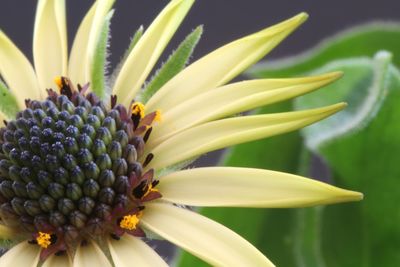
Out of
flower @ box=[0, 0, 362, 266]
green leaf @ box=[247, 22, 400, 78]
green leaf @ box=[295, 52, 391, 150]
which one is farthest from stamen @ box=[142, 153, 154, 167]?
green leaf @ box=[247, 22, 400, 78]

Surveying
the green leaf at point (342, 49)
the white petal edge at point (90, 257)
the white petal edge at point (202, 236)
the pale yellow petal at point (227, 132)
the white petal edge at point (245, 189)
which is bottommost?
the white petal edge at point (90, 257)

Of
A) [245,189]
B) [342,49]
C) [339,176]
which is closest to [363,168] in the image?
[339,176]

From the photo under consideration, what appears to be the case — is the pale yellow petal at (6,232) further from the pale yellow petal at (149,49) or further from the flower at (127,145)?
the pale yellow petal at (149,49)

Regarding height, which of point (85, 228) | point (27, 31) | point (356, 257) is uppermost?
point (27, 31)

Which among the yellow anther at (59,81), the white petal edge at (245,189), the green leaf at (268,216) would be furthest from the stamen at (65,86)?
the green leaf at (268,216)

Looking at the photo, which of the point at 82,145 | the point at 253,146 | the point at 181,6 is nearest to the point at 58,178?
the point at 82,145

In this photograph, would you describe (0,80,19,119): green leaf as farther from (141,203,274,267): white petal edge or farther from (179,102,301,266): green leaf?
(179,102,301,266): green leaf

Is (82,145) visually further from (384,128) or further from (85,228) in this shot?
(384,128)
